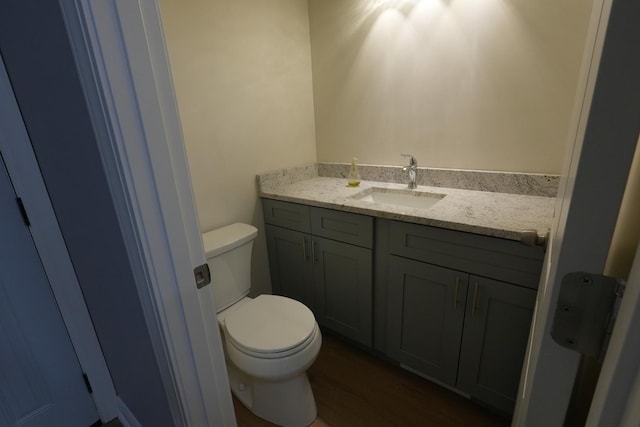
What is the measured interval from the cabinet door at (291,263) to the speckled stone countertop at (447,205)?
23 cm

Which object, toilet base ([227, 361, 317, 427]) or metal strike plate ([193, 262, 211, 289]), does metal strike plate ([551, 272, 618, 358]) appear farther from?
toilet base ([227, 361, 317, 427])

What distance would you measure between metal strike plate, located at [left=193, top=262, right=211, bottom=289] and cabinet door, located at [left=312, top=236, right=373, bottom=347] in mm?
884

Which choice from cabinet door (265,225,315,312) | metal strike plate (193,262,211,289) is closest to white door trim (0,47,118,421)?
metal strike plate (193,262,211,289)

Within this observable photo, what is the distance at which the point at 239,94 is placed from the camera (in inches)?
64.9

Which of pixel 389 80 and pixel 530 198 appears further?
pixel 389 80

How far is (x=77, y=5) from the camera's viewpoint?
0.51 meters

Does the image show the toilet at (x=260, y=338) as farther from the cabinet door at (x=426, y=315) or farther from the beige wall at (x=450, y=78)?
the beige wall at (x=450, y=78)

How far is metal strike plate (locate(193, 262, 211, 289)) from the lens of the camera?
74cm

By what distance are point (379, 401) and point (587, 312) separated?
1.36 meters

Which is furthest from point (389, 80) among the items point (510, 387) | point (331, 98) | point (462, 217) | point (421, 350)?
point (510, 387)

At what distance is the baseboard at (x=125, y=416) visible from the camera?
123 centimetres

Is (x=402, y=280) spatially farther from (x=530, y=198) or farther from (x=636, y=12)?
(x=636, y=12)

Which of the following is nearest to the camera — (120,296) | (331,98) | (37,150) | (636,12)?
(636,12)

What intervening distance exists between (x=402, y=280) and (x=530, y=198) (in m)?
0.72
